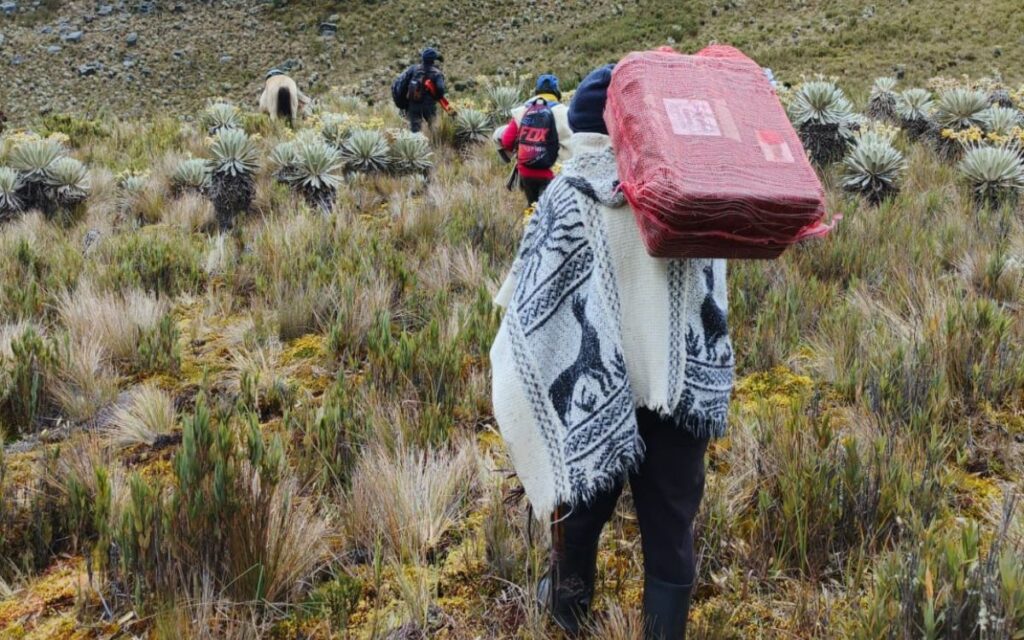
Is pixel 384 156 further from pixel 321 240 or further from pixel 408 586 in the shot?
pixel 408 586

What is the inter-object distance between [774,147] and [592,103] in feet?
1.76

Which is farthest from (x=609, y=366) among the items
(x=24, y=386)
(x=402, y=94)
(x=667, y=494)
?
(x=402, y=94)

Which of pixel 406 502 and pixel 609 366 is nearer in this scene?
pixel 609 366

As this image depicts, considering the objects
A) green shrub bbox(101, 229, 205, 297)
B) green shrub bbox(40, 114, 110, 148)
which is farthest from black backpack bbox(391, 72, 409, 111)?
green shrub bbox(101, 229, 205, 297)

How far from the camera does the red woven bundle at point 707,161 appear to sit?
5.39 feet

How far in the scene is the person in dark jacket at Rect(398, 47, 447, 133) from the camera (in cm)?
1219

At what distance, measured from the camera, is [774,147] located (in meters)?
1.74

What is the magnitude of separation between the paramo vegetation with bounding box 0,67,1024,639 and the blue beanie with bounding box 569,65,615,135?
140 centimetres

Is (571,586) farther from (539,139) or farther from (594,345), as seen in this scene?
(539,139)

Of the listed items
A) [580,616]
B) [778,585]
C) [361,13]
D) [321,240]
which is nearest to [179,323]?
[321,240]

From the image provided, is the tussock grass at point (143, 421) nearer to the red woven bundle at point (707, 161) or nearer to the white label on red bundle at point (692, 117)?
the red woven bundle at point (707, 161)

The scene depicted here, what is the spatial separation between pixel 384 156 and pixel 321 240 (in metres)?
3.63

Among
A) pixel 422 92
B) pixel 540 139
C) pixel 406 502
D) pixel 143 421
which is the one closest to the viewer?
pixel 406 502

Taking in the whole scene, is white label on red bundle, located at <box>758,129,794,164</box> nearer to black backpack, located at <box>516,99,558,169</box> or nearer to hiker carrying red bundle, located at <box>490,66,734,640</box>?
hiker carrying red bundle, located at <box>490,66,734,640</box>
